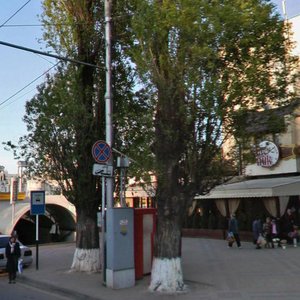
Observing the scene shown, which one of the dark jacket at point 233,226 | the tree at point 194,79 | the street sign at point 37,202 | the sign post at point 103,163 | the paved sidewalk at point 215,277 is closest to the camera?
the tree at point 194,79

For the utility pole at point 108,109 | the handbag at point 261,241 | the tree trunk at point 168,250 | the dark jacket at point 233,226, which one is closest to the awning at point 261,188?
the dark jacket at point 233,226

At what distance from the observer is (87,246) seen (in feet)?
52.0

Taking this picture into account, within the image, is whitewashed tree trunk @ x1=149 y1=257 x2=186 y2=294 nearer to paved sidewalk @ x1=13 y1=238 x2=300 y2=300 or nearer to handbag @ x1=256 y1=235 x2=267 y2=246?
paved sidewalk @ x1=13 y1=238 x2=300 y2=300

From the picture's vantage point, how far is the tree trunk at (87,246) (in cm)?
1573

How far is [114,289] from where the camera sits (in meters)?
12.4

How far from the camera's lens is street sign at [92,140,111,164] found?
491 inches

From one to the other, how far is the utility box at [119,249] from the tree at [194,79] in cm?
100

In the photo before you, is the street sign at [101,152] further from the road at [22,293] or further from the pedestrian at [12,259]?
the pedestrian at [12,259]

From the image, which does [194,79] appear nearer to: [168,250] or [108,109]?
[108,109]

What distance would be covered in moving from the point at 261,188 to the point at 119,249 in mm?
11505

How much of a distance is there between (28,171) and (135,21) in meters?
7.21

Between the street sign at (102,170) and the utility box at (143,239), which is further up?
the street sign at (102,170)

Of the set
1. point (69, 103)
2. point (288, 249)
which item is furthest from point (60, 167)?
point (288, 249)

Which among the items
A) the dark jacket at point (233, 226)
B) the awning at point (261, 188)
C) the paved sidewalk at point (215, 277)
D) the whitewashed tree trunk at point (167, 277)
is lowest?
the paved sidewalk at point (215, 277)
